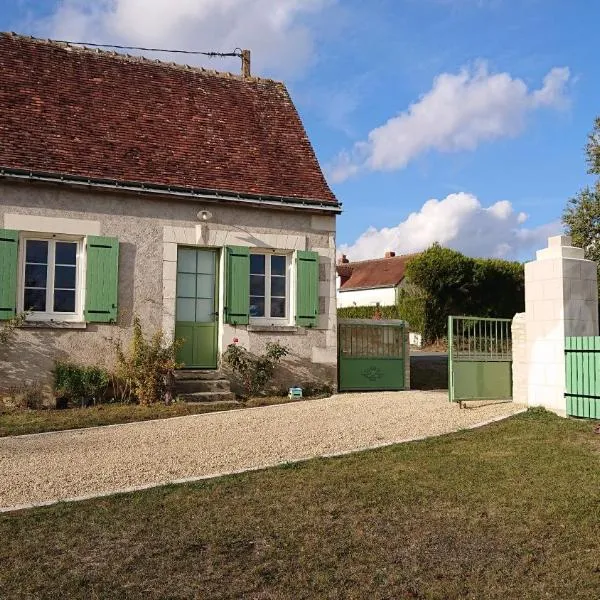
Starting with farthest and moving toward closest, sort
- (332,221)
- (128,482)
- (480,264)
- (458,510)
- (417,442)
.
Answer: (480,264)
(332,221)
(417,442)
(128,482)
(458,510)

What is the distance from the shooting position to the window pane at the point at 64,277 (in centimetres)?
1078

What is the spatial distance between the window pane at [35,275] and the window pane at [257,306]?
3429 millimetres

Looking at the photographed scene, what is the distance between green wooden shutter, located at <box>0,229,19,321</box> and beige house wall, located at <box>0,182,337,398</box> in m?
0.23

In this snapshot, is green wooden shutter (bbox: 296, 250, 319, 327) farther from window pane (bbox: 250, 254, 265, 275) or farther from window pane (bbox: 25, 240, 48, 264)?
window pane (bbox: 25, 240, 48, 264)

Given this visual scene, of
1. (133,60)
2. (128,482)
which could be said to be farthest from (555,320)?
(133,60)

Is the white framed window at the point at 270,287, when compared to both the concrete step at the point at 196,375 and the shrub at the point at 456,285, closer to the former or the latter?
the concrete step at the point at 196,375

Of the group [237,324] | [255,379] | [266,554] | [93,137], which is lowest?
[266,554]

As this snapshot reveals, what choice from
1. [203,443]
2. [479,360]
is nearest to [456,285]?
[479,360]

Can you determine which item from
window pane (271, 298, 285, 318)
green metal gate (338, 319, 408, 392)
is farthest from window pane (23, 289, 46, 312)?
green metal gate (338, 319, 408, 392)

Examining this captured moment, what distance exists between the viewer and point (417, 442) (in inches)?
300

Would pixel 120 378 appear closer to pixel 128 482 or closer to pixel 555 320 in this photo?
pixel 128 482

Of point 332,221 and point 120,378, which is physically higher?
point 332,221

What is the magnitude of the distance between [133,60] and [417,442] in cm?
975

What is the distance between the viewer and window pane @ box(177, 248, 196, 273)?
38.1ft
